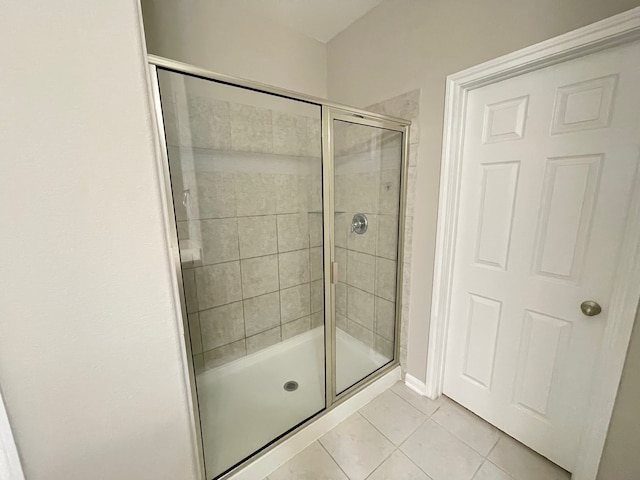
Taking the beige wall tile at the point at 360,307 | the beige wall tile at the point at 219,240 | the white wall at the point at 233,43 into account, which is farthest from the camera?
the beige wall tile at the point at 360,307

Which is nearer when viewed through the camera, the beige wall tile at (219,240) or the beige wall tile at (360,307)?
the beige wall tile at (219,240)

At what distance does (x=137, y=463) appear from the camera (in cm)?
79

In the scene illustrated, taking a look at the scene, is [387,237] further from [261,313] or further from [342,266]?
[261,313]

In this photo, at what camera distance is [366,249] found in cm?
194

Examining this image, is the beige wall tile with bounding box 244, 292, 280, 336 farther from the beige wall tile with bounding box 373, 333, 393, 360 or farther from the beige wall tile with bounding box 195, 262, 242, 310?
the beige wall tile with bounding box 373, 333, 393, 360

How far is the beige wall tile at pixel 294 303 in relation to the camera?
2.12 meters

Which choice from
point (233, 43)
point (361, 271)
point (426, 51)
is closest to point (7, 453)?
point (361, 271)

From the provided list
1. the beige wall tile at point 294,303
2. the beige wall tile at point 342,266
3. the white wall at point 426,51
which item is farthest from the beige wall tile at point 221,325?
the white wall at point 426,51

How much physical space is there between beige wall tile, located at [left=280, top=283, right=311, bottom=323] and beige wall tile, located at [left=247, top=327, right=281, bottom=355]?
13 cm

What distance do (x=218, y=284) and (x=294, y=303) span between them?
68 centimetres

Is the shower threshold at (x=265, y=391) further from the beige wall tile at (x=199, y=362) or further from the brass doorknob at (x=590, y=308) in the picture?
the brass doorknob at (x=590, y=308)

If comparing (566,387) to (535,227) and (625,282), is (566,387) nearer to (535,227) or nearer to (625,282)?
(625,282)

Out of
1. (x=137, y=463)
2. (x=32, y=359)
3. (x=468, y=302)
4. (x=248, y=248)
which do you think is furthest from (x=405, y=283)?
(x=32, y=359)

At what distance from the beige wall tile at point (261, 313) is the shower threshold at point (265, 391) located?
0.21 m
